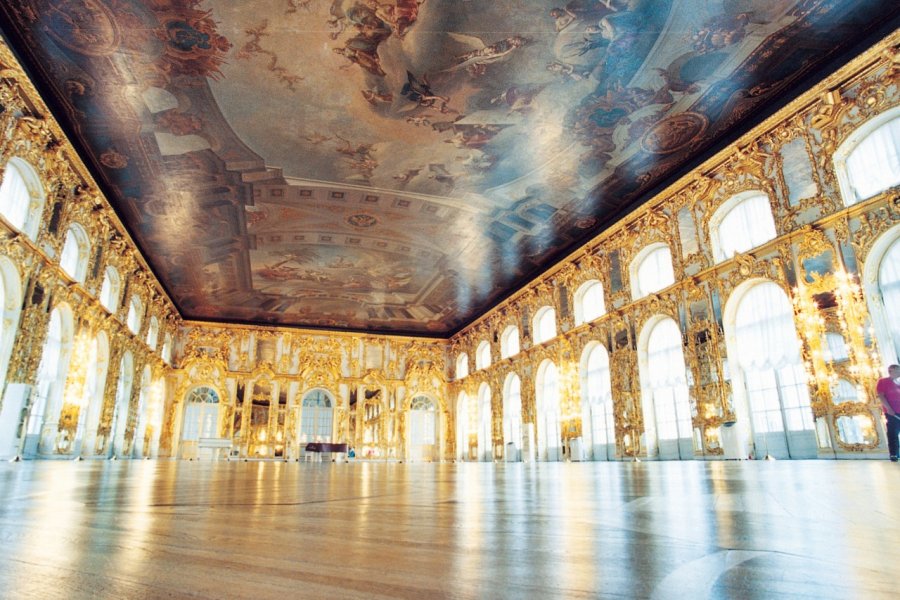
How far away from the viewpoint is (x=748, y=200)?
522 inches

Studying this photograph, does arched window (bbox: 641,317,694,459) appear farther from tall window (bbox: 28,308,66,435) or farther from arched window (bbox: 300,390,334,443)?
arched window (bbox: 300,390,334,443)

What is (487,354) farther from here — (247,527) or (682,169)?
(247,527)

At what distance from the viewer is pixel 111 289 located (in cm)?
1802

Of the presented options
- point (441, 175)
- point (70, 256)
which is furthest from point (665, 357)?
point (70, 256)

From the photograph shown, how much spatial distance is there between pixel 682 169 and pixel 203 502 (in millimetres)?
15191

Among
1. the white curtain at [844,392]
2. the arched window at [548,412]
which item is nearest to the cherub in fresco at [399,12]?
the white curtain at [844,392]

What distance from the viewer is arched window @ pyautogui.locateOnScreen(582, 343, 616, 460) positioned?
17.4m

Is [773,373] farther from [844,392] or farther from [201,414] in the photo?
[201,414]

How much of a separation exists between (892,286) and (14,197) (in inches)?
695

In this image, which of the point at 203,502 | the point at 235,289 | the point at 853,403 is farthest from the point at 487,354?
the point at 203,502

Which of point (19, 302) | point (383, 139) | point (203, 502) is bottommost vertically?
point (203, 502)

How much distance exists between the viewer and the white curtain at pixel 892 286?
9892 mm

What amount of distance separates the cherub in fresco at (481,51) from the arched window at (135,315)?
15.2 m

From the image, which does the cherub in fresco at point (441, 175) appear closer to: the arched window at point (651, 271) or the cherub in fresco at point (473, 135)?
the cherub in fresco at point (473, 135)
